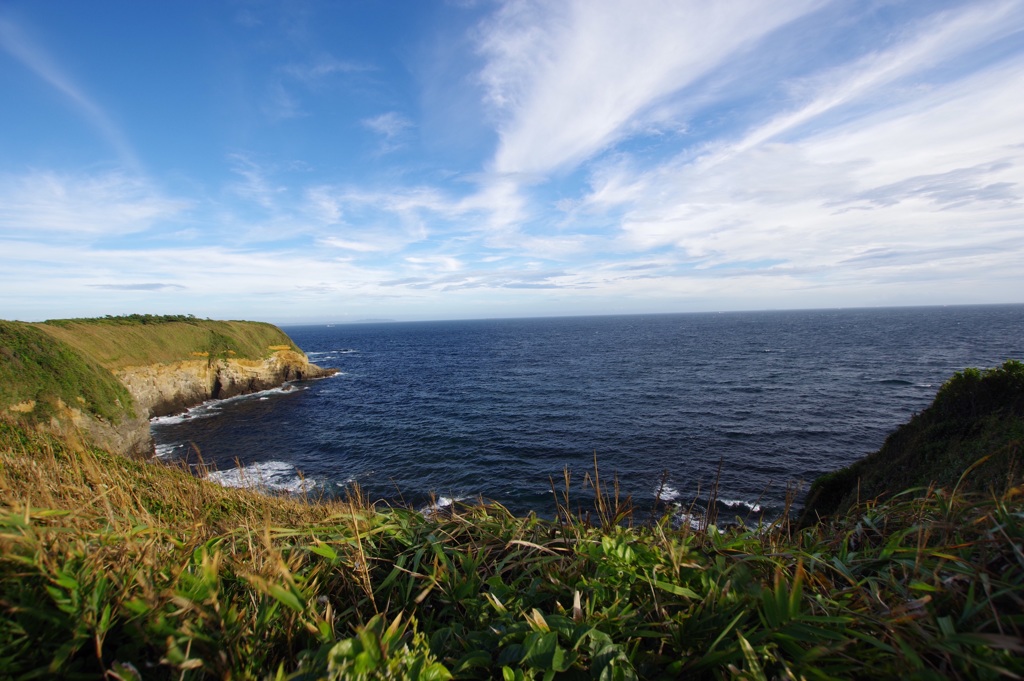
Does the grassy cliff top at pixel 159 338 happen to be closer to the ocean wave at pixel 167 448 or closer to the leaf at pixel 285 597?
the ocean wave at pixel 167 448

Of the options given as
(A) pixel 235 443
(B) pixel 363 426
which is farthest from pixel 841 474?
(A) pixel 235 443

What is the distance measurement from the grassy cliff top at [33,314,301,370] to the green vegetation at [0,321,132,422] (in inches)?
206

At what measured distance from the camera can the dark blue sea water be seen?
2312cm

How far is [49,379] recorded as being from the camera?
83.7 ft

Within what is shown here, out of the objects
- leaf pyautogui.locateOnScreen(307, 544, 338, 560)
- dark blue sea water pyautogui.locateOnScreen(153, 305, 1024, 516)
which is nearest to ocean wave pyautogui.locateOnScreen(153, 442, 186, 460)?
dark blue sea water pyautogui.locateOnScreen(153, 305, 1024, 516)

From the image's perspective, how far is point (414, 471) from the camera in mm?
25172

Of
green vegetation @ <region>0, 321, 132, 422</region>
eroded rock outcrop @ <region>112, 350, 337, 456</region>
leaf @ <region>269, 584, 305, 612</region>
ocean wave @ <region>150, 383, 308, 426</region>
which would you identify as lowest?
ocean wave @ <region>150, 383, 308, 426</region>

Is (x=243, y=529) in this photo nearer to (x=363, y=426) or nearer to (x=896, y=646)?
(x=896, y=646)

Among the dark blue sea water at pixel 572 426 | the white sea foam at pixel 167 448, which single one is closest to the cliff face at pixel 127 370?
the white sea foam at pixel 167 448

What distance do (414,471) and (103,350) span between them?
36109mm

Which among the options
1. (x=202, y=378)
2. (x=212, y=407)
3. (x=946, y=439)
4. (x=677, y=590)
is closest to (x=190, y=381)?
(x=202, y=378)

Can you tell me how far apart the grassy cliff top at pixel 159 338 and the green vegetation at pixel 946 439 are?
163 feet

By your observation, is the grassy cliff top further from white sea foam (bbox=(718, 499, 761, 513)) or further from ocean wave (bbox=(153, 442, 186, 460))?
white sea foam (bbox=(718, 499, 761, 513))

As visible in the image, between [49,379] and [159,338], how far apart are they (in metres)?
23.6
